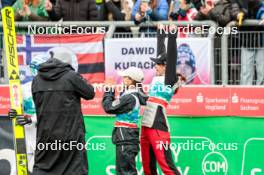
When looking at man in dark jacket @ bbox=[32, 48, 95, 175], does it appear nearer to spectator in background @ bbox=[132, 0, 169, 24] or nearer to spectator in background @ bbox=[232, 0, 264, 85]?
spectator in background @ bbox=[132, 0, 169, 24]

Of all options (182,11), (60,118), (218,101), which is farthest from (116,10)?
(60,118)

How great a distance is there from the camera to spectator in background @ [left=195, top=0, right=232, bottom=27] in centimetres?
1209

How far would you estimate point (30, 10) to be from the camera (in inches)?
498

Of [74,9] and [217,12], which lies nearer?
[217,12]

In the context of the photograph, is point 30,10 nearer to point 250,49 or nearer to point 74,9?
point 74,9

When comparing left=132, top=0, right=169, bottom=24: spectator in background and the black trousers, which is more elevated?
left=132, top=0, right=169, bottom=24: spectator in background

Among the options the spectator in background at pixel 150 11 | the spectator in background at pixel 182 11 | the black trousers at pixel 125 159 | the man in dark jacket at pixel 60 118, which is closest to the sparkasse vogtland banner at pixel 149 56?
the spectator in background at pixel 150 11

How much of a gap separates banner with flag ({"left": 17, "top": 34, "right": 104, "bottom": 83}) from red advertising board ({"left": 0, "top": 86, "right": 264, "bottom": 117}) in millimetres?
1345

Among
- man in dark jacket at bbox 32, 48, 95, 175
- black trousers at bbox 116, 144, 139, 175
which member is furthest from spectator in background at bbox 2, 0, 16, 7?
man in dark jacket at bbox 32, 48, 95, 175

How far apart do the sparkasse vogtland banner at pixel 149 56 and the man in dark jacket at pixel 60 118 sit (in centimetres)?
316

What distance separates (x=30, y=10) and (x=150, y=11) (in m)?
1.94

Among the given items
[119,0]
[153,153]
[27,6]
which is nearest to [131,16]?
[119,0]

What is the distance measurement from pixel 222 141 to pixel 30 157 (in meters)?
2.85

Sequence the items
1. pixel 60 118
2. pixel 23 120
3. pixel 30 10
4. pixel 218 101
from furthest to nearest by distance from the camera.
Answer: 1. pixel 30 10
2. pixel 218 101
3. pixel 23 120
4. pixel 60 118
